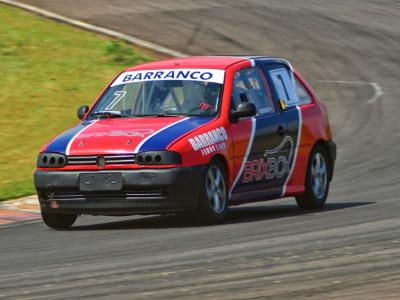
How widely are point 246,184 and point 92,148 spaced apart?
5.45ft

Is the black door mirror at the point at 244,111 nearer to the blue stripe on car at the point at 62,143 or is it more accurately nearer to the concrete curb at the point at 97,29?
the blue stripe on car at the point at 62,143

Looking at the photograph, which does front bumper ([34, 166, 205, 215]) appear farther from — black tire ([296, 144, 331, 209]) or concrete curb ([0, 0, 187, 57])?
concrete curb ([0, 0, 187, 57])

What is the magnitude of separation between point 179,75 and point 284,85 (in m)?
1.32

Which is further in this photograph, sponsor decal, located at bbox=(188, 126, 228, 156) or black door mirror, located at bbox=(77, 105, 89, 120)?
black door mirror, located at bbox=(77, 105, 89, 120)

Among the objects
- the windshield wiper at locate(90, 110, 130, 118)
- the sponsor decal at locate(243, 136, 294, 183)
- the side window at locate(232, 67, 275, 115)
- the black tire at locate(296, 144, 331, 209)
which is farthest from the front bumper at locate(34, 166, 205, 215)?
the black tire at locate(296, 144, 331, 209)

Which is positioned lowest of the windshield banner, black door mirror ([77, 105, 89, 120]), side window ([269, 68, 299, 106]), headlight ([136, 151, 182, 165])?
black door mirror ([77, 105, 89, 120])

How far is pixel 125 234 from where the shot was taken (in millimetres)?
12000

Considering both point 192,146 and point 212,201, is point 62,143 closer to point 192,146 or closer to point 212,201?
point 192,146

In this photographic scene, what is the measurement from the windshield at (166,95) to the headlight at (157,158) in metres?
0.95

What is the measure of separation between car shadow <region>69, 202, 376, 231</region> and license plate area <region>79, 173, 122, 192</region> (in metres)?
0.66

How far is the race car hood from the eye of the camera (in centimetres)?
1211

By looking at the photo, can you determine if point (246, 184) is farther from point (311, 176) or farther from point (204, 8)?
point (204, 8)

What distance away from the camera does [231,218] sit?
43.8 ft

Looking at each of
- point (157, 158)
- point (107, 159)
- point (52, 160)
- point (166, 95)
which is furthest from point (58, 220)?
point (166, 95)
